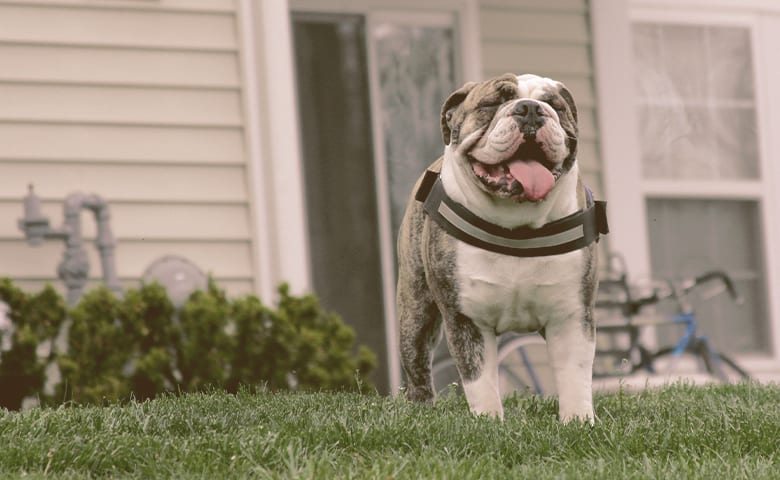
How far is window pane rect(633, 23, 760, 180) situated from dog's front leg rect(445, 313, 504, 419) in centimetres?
575

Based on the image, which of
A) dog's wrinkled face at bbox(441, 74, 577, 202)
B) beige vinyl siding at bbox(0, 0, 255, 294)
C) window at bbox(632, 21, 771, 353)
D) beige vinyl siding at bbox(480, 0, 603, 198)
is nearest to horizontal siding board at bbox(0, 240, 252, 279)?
beige vinyl siding at bbox(0, 0, 255, 294)

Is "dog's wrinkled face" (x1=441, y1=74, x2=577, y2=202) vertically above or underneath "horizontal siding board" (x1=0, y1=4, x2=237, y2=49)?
underneath

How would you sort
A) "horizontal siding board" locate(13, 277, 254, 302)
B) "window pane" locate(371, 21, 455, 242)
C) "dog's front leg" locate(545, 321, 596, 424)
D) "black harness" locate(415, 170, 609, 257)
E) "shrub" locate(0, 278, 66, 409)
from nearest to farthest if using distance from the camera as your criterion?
"black harness" locate(415, 170, 609, 257)
"dog's front leg" locate(545, 321, 596, 424)
"shrub" locate(0, 278, 66, 409)
"horizontal siding board" locate(13, 277, 254, 302)
"window pane" locate(371, 21, 455, 242)

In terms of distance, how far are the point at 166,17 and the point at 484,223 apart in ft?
13.2

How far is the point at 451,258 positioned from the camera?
11.8 feet

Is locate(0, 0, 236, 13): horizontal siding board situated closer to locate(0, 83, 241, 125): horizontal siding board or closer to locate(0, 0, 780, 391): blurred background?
locate(0, 0, 780, 391): blurred background

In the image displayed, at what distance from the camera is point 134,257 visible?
6.89 meters

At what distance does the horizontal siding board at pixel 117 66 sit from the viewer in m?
6.80

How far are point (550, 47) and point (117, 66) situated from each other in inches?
119

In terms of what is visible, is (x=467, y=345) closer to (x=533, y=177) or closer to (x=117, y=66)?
(x=533, y=177)

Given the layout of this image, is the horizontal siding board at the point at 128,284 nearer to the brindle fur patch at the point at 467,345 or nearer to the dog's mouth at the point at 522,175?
the brindle fur patch at the point at 467,345

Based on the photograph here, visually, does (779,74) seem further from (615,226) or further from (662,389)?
(662,389)

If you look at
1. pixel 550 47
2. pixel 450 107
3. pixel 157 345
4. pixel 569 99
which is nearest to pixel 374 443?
pixel 450 107

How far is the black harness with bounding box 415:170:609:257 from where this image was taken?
3494 millimetres
